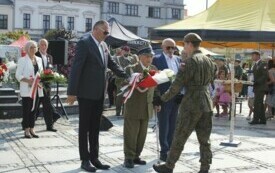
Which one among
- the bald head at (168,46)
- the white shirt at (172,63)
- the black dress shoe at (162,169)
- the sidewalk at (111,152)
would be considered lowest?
Result: the sidewalk at (111,152)

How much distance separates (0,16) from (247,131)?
60.3 metres

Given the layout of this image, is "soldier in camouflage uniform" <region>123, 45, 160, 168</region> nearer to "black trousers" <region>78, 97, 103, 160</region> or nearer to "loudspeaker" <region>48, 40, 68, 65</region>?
"black trousers" <region>78, 97, 103, 160</region>

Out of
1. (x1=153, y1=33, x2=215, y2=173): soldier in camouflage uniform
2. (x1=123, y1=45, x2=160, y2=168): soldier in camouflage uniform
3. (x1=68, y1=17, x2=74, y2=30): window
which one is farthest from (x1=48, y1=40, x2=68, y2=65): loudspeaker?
(x1=68, y1=17, x2=74, y2=30): window

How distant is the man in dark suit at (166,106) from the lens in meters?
7.26

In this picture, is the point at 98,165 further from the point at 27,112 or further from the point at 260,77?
the point at 260,77

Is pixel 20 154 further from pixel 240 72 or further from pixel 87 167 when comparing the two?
pixel 240 72

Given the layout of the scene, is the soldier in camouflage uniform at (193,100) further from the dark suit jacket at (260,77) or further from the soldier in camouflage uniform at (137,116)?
the dark suit jacket at (260,77)

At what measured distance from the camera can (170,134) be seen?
7531mm

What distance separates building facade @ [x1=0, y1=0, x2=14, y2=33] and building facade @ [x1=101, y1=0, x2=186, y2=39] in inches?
617

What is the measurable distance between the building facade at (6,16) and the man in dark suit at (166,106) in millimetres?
62054

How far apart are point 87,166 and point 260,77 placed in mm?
6919

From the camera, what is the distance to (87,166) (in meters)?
6.54

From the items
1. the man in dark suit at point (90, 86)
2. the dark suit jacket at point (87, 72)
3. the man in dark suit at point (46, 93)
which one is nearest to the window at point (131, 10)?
the man in dark suit at point (46, 93)

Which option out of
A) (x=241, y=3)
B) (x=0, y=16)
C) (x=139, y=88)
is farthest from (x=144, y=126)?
(x=0, y=16)
